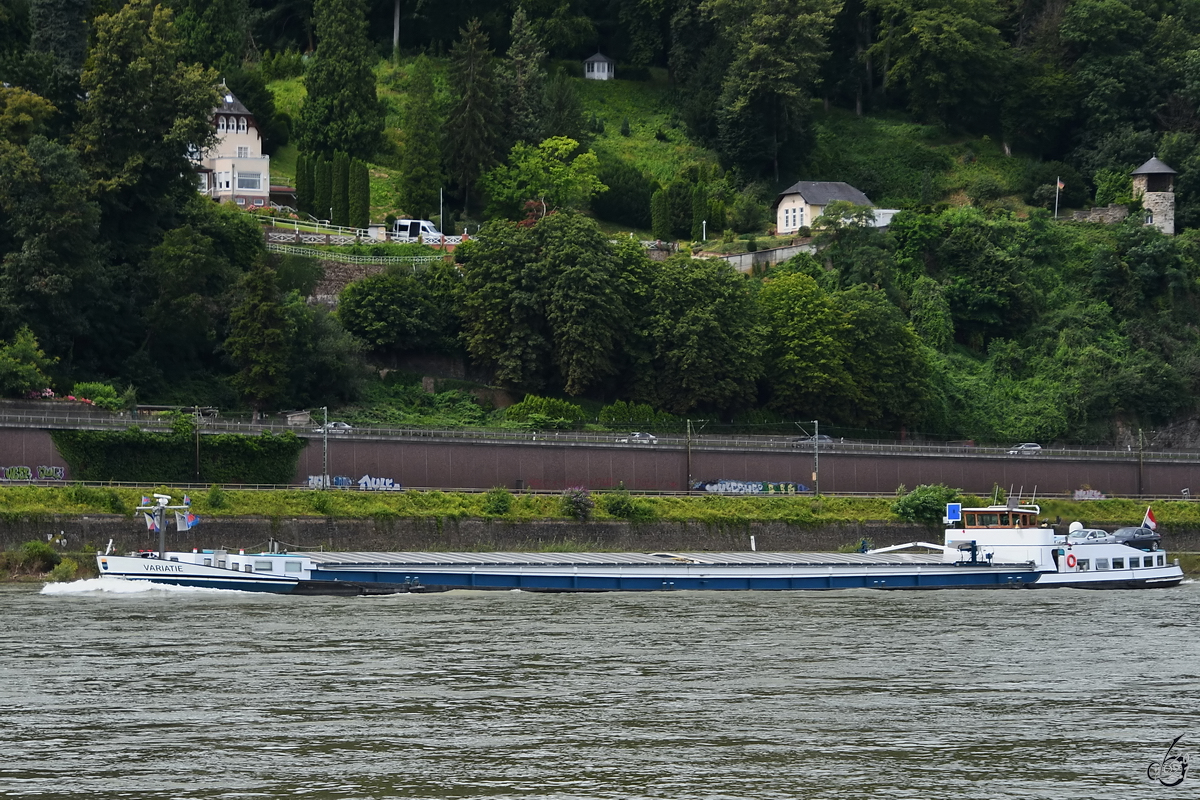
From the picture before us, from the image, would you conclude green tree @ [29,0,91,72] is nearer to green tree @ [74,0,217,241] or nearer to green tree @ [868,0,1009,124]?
green tree @ [74,0,217,241]

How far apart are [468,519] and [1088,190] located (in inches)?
2761

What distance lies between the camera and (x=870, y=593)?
213 feet

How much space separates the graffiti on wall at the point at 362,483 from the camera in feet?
254

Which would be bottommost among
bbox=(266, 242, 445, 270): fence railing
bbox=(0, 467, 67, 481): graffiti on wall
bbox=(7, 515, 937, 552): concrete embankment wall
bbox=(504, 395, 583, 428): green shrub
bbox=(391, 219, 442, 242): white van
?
bbox=(7, 515, 937, 552): concrete embankment wall

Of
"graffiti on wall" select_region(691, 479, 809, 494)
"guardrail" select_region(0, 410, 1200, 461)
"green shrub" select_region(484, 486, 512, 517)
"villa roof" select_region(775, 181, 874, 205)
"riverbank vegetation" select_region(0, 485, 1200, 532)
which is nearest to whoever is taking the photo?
"riverbank vegetation" select_region(0, 485, 1200, 532)

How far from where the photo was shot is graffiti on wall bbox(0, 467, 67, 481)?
71688 mm

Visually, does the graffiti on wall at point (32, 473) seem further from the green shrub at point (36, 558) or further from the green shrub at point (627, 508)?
the green shrub at point (627, 508)

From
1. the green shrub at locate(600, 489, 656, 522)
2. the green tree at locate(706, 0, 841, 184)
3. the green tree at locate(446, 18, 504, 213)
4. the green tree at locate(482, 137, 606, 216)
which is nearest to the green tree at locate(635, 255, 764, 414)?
the green shrub at locate(600, 489, 656, 522)

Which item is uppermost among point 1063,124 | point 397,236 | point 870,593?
point 1063,124

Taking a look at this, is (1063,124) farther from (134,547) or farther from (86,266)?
(134,547)

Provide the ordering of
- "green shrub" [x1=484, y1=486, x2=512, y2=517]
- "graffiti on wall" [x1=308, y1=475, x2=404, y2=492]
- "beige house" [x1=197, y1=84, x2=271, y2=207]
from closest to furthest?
1. "green shrub" [x1=484, y1=486, x2=512, y2=517]
2. "graffiti on wall" [x1=308, y1=475, x2=404, y2=492]
3. "beige house" [x1=197, y1=84, x2=271, y2=207]

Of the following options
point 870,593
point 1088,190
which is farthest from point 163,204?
point 1088,190

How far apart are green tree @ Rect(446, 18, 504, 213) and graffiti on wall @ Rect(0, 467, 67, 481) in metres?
44.9

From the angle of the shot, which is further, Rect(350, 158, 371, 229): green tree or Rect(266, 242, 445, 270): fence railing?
Rect(350, 158, 371, 229): green tree
